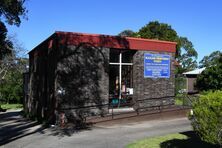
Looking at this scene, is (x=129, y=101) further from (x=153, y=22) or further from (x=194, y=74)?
(x=153, y=22)

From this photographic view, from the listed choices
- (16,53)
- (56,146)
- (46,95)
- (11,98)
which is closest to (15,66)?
(16,53)

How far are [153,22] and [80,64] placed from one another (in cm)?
3765

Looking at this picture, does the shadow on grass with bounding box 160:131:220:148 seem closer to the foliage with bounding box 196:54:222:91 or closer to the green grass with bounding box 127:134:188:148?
the green grass with bounding box 127:134:188:148

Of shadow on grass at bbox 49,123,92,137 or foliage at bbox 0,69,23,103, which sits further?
foliage at bbox 0,69,23,103

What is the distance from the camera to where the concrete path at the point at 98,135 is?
1535cm

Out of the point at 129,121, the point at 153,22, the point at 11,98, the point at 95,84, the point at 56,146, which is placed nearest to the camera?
the point at 56,146

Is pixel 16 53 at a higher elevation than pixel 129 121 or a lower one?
higher

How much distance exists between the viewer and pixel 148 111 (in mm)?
23938

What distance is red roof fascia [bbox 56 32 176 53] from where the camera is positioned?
22.2m

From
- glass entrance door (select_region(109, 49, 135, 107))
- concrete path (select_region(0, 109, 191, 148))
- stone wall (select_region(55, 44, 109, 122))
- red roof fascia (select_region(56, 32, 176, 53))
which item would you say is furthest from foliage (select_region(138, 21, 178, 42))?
concrete path (select_region(0, 109, 191, 148))

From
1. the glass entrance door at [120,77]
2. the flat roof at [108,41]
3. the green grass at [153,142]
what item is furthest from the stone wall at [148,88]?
the green grass at [153,142]

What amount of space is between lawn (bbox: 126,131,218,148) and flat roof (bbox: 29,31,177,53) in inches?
332

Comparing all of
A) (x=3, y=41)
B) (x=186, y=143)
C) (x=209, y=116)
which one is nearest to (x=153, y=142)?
(x=186, y=143)

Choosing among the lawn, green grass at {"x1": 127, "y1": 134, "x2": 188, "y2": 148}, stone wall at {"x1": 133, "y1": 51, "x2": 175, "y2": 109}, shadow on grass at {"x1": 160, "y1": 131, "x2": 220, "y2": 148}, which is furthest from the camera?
stone wall at {"x1": 133, "y1": 51, "x2": 175, "y2": 109}
